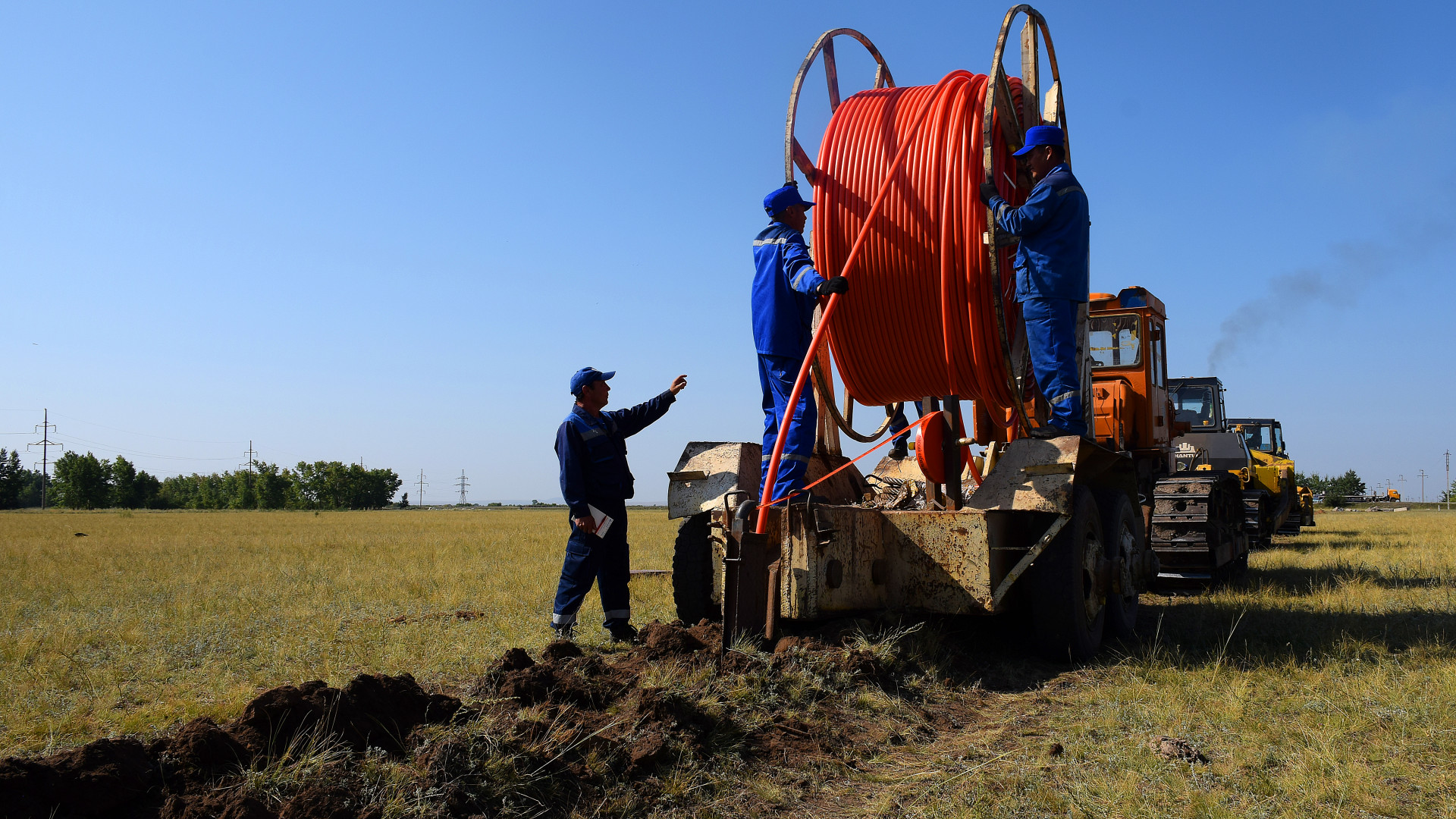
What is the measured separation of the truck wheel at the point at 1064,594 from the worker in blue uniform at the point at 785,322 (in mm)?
1385

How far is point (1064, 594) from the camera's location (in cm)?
495

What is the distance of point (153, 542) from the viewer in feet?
59.6

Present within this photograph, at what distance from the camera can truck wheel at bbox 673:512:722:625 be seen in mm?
5539

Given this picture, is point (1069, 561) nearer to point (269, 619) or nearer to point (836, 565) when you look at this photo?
point (836, 565)

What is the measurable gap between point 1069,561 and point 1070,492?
1.36 ft

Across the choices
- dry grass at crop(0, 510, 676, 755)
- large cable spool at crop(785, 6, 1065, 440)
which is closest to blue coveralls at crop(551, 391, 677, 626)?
dry grass at crop(0, 510, 676, 755)

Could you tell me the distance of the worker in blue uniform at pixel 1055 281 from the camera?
202 inches

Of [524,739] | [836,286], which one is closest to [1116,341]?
[836,286]

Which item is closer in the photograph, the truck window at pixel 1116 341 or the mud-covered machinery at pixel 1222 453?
the truck window at pixel 1116 341

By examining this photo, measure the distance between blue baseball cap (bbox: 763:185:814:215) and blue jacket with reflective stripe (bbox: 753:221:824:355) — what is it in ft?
0.28

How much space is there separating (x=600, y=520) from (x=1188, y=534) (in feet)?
22.0

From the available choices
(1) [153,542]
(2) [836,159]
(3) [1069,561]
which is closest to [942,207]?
(2) [836,159]

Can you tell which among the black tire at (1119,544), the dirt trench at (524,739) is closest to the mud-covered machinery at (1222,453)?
the black tire at (1119,544)

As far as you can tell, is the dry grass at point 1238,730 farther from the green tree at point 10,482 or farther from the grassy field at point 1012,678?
the green tree at point 10,482
